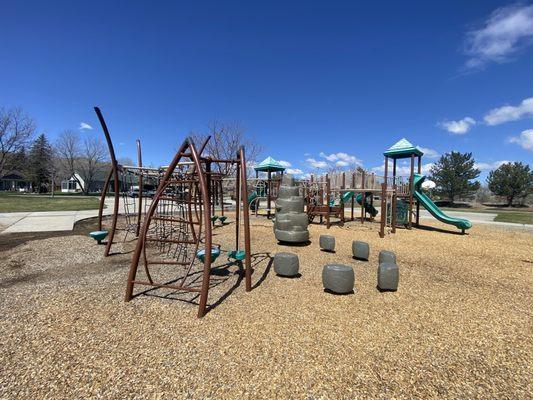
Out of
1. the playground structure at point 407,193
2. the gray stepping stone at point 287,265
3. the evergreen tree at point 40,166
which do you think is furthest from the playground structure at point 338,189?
the evergreen tree at point 40,166

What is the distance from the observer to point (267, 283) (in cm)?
530

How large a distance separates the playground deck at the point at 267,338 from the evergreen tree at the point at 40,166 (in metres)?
62.3

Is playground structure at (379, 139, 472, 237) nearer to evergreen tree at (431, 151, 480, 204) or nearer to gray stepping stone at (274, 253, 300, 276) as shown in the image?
gray stepping stone at (274, 253, 300, 276)

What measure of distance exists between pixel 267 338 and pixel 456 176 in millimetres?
39731

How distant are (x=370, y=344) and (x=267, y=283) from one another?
2.34m

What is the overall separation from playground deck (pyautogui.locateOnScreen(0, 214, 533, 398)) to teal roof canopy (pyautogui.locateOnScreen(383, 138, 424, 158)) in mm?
8938

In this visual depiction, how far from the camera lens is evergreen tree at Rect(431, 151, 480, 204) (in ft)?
114

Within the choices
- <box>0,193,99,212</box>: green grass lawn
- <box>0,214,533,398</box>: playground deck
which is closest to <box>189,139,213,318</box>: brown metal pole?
<box>0,214,533,398</box>: playground deck

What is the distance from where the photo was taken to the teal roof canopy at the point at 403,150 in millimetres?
13844

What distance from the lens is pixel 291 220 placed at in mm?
8812

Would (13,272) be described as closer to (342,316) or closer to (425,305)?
(342,316)

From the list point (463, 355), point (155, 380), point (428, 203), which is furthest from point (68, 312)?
point (428, 203)

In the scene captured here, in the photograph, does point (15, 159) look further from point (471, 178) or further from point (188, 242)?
point (471, 178)

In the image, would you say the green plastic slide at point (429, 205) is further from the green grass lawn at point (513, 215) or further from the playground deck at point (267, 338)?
the green grass lawn at point (513, 215)
